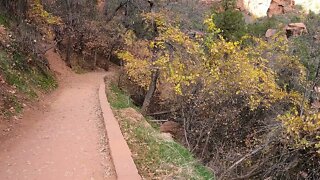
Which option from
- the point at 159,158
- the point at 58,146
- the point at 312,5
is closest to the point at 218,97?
the point at 159,158

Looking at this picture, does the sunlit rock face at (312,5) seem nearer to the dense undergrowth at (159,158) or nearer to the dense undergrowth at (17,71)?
the dense undergrowth at (17,71)

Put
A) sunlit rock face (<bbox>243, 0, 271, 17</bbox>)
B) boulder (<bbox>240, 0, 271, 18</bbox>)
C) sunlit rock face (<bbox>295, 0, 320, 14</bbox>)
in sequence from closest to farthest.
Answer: sunlit rock face (<bbox>295, 0, 320, 14</bbox>) < boulder (<bbox>240, 0, 271, 18</bbox>) < sunlit rock face (<bbox>243, 0, 271, 17</bbox>)

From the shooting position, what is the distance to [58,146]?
820cm

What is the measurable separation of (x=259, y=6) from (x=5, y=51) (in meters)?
78.2

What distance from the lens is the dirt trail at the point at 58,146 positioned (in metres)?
6.72

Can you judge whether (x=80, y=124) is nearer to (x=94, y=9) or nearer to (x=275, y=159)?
(x=275, y=159)

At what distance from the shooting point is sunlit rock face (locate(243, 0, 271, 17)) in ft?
271

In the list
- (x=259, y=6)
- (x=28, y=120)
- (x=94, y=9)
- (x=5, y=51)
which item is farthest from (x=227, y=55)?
(x=259, y=6)

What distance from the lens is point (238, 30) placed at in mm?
28312

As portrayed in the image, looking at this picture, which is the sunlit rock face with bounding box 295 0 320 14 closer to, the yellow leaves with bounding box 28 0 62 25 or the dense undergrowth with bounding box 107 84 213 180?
the yellow leaves with bounding box 28 0 62 25

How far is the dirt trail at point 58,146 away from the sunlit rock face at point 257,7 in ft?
247

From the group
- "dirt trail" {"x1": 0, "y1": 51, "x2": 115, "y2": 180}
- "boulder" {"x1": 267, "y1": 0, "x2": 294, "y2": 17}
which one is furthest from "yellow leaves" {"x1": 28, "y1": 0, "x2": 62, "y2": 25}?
"boulder" {"x1": 267, "y1": 0, "x2": 294, "y2": 17}

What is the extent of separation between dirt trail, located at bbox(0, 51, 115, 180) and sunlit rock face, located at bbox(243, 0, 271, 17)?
75.1 m

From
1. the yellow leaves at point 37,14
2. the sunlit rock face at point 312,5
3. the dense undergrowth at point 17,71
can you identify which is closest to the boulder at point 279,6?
the sunlit rock face at point 312,5
